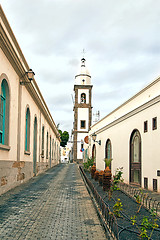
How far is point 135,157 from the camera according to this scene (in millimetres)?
14406

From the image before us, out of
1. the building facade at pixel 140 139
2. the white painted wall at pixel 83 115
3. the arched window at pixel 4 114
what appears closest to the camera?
the arched window at pixel 4 114

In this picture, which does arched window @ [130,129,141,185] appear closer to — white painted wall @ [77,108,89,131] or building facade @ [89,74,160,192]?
building facade @ [89,74,160,192]

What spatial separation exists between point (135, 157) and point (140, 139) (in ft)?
4.19

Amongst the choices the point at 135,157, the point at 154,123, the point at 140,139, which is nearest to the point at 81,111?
the point at 135,157

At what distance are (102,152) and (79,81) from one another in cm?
3636

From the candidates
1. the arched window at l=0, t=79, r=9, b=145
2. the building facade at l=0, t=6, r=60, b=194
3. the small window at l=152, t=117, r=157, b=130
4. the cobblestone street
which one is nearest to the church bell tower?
the building facade at l=0, t=6, r=60, b=194

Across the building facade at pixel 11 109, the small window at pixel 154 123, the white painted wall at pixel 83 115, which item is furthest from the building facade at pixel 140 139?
the white painted wall at pixel 83 115

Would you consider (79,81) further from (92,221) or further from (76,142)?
(92,221)

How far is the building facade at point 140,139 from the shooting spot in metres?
11.7

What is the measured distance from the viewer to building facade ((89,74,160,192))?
1168 cm

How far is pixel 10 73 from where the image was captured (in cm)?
1146

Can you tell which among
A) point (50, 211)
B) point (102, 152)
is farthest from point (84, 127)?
point (50, 211)

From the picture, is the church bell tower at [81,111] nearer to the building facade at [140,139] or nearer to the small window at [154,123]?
the building facade at [140,139]

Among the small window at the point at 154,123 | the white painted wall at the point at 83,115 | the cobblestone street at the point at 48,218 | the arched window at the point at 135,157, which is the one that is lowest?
the cobblestone street at the point at 48,218
